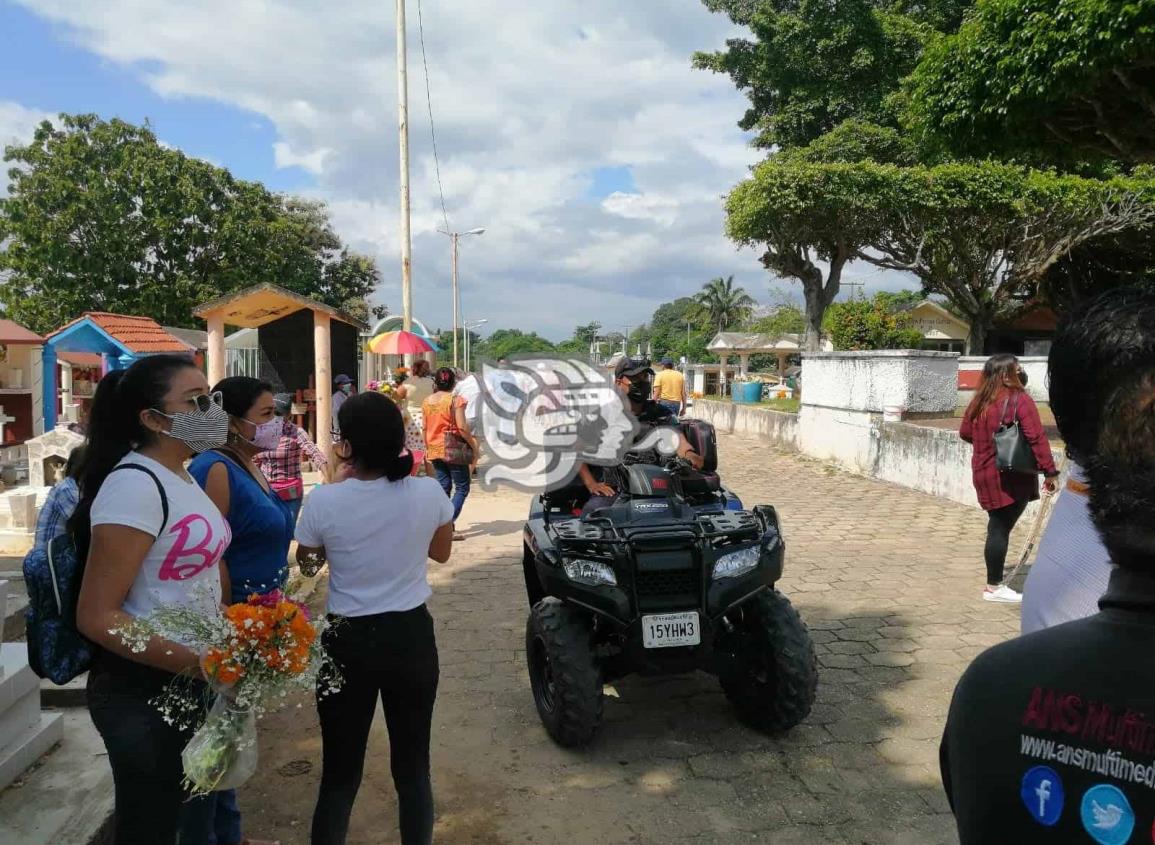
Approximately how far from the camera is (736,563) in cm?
354

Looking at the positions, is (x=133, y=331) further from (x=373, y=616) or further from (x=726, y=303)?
(x=726, y=303)

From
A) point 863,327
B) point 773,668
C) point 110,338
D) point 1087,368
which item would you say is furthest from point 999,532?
point 863,327

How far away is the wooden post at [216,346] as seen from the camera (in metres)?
10.4

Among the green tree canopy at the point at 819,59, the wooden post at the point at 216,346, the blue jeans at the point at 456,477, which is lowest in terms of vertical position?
the blue jeans at the point at 456,477

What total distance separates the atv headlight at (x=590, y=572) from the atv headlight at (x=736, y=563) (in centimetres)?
46

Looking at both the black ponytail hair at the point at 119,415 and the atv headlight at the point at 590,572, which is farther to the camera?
the atv headlight at the point at 590,572

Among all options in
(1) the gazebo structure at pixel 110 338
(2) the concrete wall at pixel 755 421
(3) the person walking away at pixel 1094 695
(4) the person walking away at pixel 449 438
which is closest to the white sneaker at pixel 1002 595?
(4) the person walking away at pixel 449 438

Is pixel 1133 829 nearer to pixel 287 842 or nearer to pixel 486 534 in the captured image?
pixel 287 842

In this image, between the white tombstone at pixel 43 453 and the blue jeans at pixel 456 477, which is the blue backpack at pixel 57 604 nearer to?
the blue jeans at pixel 456 477

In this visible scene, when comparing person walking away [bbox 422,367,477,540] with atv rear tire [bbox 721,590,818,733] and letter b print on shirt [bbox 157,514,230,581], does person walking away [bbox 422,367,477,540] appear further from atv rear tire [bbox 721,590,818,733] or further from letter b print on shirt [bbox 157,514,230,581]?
letter b print on shirt [bbox 157,514,230,581]

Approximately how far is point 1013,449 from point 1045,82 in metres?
4.10

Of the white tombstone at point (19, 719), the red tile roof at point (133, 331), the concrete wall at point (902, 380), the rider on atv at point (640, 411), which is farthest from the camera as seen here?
the concrete wall at point (902, 380)

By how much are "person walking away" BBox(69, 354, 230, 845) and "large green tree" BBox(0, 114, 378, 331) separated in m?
25.8

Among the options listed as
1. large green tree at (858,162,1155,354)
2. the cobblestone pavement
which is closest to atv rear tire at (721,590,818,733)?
the cobblestone pavement
